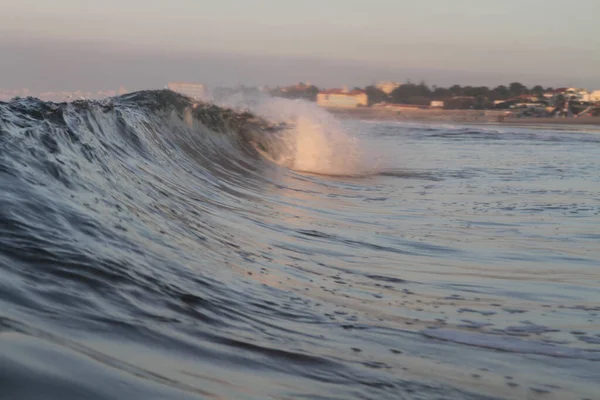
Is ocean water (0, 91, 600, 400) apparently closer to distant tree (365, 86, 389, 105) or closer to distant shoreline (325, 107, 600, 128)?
distant shoreline (325, 107, 600, 128)

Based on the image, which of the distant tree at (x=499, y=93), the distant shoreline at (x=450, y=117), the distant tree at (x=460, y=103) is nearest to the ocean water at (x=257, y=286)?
the distant shoreline at (x=450, y=117)

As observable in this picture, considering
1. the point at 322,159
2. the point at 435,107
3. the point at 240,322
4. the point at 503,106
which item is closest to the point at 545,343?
the point at 240,322

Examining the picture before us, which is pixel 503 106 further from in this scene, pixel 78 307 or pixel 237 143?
pixel 78 307

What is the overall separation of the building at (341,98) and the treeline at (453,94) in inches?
86.9

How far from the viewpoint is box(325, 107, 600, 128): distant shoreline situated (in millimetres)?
60531

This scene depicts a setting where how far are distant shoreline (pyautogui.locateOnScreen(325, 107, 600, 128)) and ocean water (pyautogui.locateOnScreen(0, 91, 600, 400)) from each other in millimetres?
53139

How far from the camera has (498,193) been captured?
10.8 metres

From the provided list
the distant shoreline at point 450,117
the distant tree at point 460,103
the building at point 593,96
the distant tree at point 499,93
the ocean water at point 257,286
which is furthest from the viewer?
the distant tree at point 499,93

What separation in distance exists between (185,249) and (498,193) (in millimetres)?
7039

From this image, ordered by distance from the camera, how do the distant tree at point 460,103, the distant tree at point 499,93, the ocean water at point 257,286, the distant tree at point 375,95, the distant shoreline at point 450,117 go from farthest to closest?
the distant tree at point 375,95
the distant tree at point 499,93
the distant tree at point 460,103
the distant shoreline at point 450,117
the ocean water at point 257,286

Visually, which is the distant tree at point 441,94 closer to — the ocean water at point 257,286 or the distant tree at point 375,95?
the distant tree at point 375,95

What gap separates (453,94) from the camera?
9481 centimetres

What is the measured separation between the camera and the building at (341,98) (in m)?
94.7

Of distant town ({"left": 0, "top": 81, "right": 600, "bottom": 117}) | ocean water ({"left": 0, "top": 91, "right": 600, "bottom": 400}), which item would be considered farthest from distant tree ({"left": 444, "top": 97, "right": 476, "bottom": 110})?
ocean water ({"left": 0, "top": 91, "right": 600, "bottom": 400})
